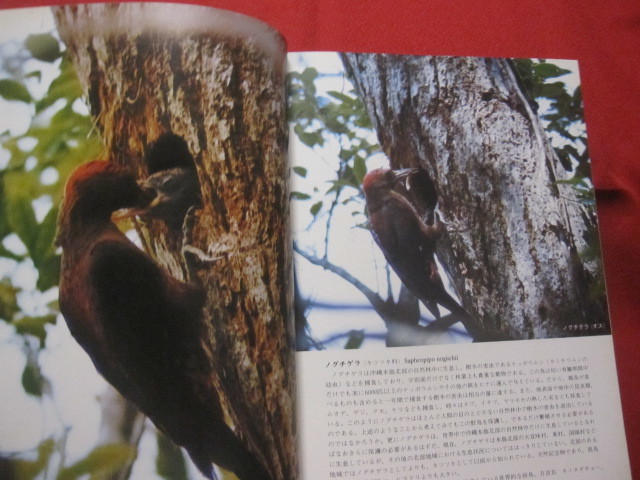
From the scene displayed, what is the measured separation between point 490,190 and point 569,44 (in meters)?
0.22

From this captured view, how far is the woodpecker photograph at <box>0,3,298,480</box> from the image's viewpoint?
1.44 feet

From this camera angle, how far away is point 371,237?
545 millimetres

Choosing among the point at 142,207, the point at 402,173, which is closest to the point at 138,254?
the point at 142,207

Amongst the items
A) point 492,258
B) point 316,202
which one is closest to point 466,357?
point 492,258

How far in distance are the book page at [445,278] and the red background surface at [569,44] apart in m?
0.04

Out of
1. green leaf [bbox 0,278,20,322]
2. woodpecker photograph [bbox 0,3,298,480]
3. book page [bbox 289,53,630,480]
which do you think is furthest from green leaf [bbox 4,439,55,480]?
book page [bbox 289,53,630,480]

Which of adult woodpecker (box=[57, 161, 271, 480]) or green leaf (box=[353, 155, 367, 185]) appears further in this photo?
green leaf (box=[353, 155, 367, 185])

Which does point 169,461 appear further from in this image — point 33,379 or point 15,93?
point 15,93

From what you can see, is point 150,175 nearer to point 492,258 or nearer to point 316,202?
point 316,202

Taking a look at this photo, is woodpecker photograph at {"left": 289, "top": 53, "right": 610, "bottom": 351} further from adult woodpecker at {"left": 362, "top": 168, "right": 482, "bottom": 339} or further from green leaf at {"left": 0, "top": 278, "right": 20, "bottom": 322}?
green leaf at {"left": 0, "top": 278, "right": 20, "bottom": 322}

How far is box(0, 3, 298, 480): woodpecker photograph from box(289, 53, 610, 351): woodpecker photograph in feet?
0.22

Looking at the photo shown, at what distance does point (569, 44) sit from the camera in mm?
636

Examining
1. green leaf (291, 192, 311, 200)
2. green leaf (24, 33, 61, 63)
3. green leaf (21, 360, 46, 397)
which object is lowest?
green leaf (21, 360, 46, 397)

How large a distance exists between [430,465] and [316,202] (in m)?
0.27
